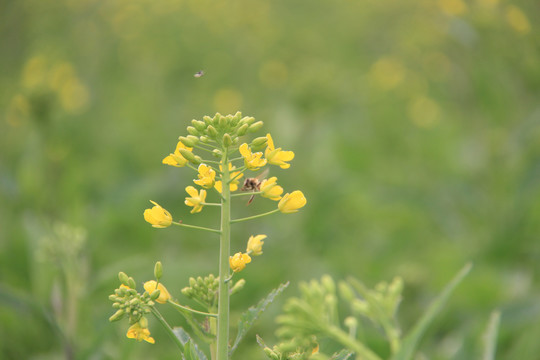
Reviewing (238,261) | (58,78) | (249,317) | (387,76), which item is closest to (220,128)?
(238,261)

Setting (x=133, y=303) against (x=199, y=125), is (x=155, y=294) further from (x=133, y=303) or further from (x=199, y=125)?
(x=199, y=125)

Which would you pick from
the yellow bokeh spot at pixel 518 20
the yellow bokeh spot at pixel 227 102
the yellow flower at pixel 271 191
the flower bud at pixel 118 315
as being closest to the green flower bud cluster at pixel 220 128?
the yellow flower at pixel 271 191

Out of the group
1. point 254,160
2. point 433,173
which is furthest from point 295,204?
point 433,173

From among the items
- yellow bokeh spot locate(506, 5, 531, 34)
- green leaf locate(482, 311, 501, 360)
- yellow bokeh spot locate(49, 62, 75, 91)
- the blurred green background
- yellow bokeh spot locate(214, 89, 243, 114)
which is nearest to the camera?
green leaf locate(482, 311, 501, 360)

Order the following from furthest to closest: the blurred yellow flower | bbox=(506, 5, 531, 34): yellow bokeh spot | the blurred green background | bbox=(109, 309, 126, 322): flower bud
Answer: bbox=(506, 5, 531, 34): yellow bokeh spot < the blurred green background < the blurred yellow flower < bbox=(109, 309, 126, 322): flower bud

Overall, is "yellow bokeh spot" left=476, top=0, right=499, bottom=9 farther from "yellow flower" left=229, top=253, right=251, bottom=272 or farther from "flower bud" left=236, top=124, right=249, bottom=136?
"yellow flower" left=229, top=253, right=251, bottom=272

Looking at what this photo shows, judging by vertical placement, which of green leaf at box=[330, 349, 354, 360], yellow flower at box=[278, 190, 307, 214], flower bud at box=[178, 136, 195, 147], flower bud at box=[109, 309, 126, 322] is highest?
flower bud at box=[178, 136, 195, 147]

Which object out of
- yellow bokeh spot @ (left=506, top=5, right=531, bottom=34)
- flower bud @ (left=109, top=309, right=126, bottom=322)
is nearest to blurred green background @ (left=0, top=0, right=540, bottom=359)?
yellow bokeh spot @ (left=506, top=5, right=531, bottom=34)

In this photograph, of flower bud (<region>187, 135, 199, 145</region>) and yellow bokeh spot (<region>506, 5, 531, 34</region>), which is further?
yellow bokeh spot (<region>506, 5, 531, 34</region>)
